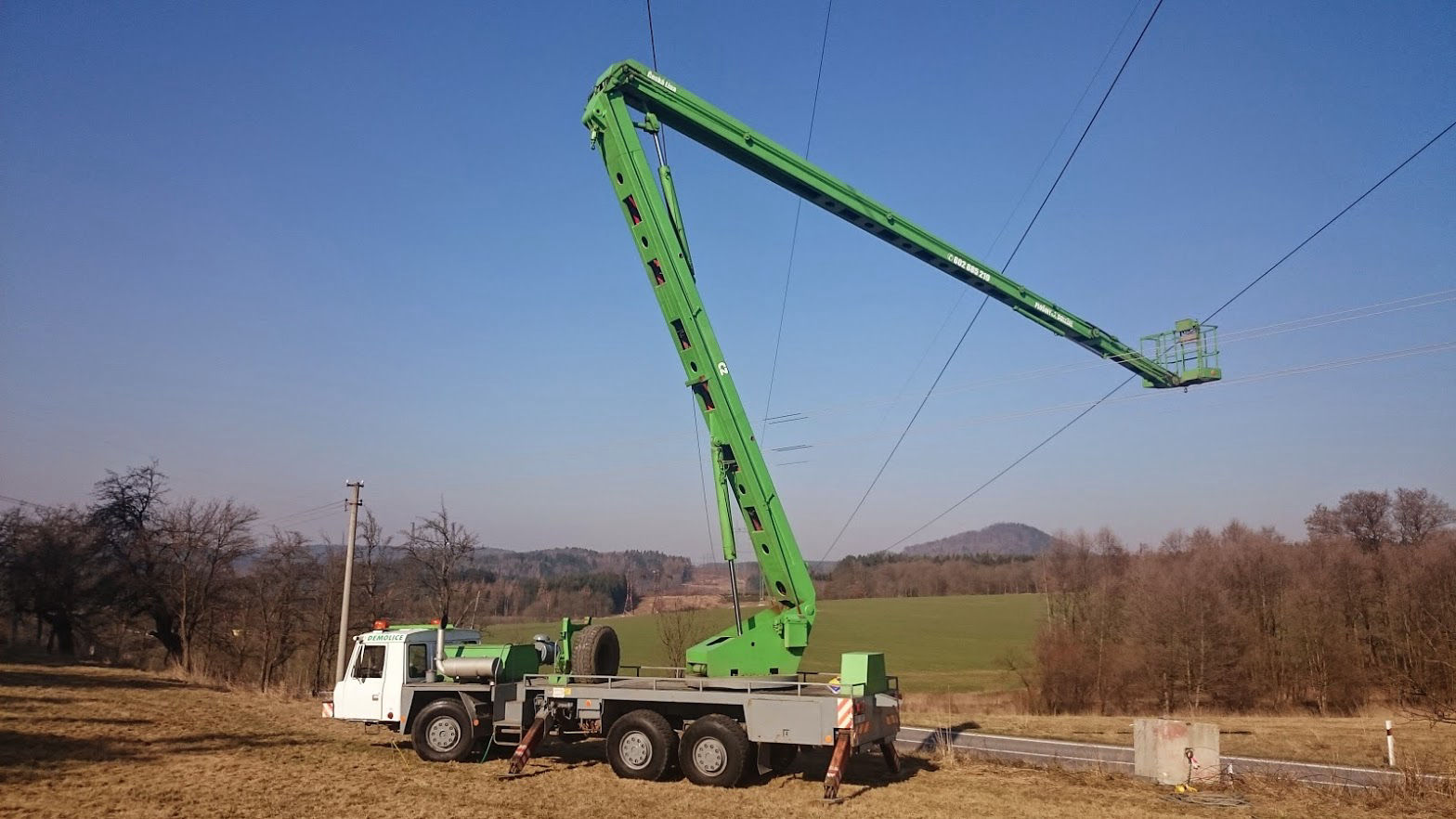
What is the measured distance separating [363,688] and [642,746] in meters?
6.05

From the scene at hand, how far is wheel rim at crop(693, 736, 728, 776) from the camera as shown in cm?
1388

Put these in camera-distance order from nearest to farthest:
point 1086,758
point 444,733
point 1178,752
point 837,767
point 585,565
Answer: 1. point 837,767
2. point 1178,752
3. point 444,733
4. point 1086,758
5. point 585,565

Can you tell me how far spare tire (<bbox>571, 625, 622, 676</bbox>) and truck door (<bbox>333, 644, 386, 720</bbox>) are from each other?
3.75 metres

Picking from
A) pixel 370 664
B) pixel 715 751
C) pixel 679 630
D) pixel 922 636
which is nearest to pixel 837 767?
pixel 715 751

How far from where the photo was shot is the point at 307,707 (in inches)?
979

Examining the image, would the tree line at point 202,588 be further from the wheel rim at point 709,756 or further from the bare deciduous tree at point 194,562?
the wheel rim at point 709,756

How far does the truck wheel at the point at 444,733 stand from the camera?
15.9 m

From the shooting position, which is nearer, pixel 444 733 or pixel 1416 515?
pixel 444 733

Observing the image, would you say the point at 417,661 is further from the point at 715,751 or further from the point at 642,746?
the point at 715,751

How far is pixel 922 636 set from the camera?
71062 millimetres

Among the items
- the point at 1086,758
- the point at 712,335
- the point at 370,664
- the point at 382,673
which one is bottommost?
the point at 1086,758

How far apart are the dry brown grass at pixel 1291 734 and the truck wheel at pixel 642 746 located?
1258 centimetres

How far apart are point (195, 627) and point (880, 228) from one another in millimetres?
43779

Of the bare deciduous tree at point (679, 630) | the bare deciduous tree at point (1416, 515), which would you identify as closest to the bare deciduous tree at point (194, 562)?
the bare deciduous tree at point (679, 630)
